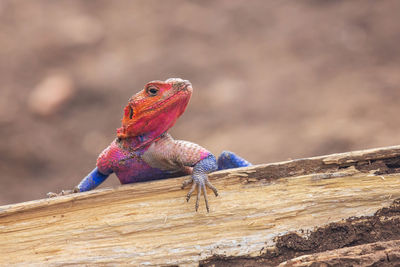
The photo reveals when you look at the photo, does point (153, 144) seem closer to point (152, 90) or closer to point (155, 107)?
point (155, 107)

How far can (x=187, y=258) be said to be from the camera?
10.0ft

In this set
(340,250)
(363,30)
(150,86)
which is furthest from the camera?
(363,30)

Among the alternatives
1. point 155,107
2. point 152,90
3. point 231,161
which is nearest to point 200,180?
point 155,107

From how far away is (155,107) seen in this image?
3469 millimetres

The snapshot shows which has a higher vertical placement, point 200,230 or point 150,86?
point 150,86

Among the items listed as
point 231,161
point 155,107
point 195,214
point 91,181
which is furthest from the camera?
point 231,161

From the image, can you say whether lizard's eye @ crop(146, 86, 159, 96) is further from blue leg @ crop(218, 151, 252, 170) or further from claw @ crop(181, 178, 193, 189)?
blue leg @ crop(218, 151, 252, 170)

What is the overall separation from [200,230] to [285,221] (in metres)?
0.53

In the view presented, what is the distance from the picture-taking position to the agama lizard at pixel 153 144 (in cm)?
346

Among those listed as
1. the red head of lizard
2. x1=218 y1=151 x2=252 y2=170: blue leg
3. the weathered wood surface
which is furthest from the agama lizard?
x1=218 y1=151 x2=252 y2=170: blue leg

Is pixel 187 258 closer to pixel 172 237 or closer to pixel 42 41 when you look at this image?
pixel 172 237

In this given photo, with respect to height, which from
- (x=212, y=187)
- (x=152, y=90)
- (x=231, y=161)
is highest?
(x=152, y=90)

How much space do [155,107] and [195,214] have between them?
81 centimetres

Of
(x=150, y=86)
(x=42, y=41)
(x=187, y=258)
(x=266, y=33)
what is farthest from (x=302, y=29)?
(x=187, y=258)
